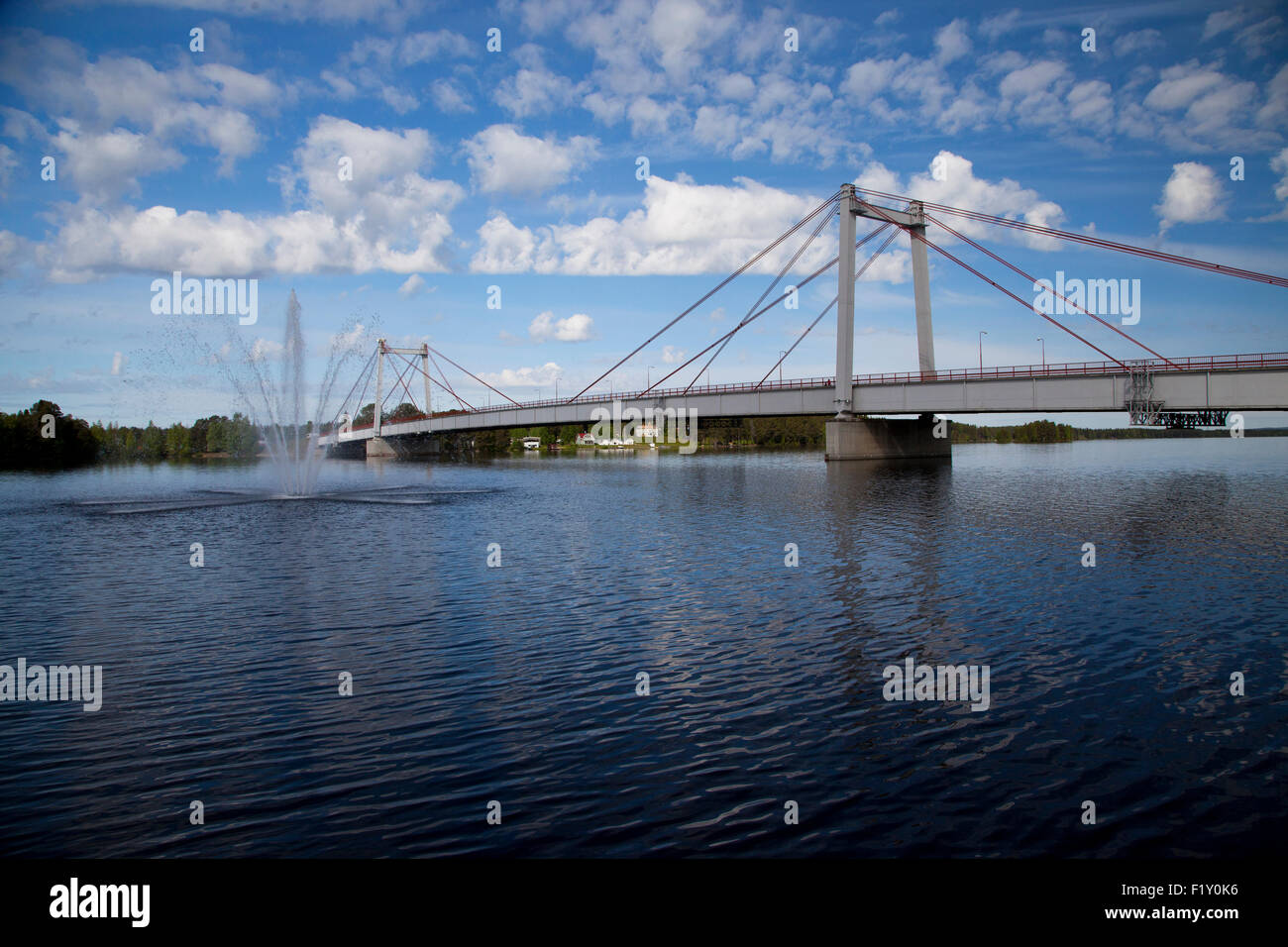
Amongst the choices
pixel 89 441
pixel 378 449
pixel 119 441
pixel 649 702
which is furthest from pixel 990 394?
pixel 119 441

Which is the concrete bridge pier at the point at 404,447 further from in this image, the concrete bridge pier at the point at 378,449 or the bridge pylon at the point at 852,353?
the bridge pylon at the point at 852,353

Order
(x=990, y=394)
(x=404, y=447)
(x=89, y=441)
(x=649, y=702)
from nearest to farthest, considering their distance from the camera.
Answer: (x=649, y=702)
(x=990, y=394)
(x=89, y=441)
(x=404, y=447)

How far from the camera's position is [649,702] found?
40.9ft

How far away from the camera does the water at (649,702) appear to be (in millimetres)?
8617

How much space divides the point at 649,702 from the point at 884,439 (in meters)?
80.3

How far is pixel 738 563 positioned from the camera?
25.1 metres

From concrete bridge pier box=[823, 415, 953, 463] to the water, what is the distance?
184 feet

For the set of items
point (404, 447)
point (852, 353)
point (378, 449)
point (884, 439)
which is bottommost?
point (884, 439)

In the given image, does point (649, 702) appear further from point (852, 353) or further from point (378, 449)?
point (378, 449)

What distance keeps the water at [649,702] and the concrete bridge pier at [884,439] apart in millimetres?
56072

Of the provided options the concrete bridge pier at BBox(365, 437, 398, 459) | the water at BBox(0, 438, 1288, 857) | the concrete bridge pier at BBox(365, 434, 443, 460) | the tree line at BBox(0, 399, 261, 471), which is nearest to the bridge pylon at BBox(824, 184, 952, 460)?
the water at BBox(0, 438, 1288, 857)

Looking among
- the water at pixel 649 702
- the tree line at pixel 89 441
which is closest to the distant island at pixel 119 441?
the tree line at pixel 89 441

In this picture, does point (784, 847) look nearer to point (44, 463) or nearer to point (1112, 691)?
point (1112, 691)
